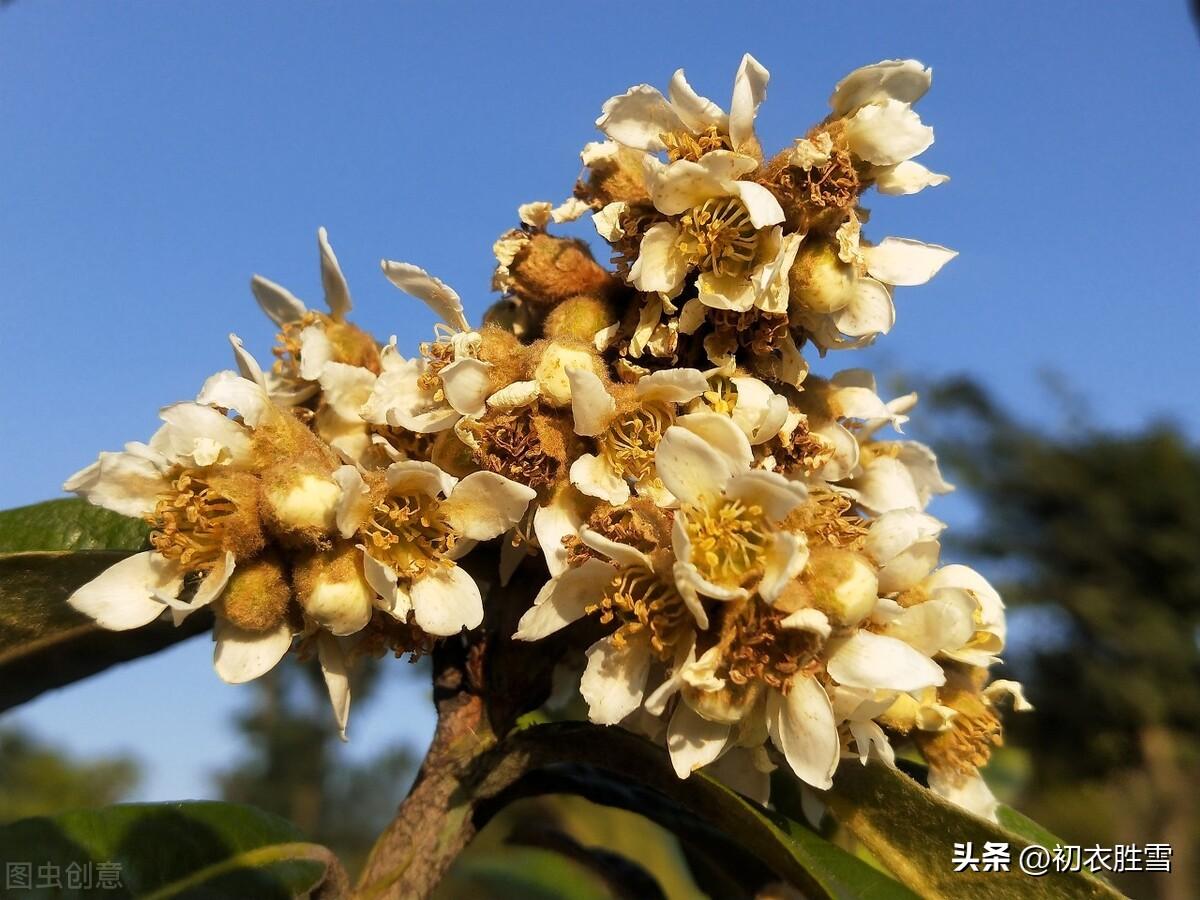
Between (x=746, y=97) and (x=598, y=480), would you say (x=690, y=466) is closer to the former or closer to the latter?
(x=598, y=480)

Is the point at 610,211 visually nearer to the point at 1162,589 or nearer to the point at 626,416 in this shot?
the point at 626,416

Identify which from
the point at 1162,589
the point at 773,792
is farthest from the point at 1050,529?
the point at 773,792

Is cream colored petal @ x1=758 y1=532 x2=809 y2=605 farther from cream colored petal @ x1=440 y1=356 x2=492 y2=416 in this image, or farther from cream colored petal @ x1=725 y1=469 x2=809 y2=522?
cream colored petal @ x1=440 y1=356 x2=492 y2=416

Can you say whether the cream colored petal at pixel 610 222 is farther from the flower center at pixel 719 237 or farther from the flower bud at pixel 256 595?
the flower bud at pixel 256 595

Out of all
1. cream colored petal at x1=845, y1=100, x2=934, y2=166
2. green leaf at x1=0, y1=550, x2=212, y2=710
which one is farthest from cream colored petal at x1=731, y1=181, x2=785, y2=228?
green leaf at x1=0, y1=550, x2=212, y2=710

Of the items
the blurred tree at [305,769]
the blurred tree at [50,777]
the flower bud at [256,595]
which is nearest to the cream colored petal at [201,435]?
the flower bud at [256,595]
